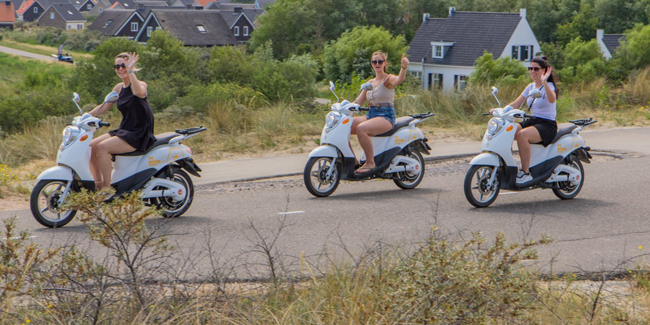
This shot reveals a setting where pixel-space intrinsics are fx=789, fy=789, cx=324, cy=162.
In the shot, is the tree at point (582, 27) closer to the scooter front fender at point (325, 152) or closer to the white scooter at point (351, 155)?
the white scooter at point (351, 155)

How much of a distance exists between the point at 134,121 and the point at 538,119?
15.1ft

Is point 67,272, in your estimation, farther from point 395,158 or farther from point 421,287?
point 395,158

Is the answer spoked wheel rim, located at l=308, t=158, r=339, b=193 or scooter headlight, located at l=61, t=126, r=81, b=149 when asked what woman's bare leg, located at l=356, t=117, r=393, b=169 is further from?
scooter headlight, located at l=61, t=126, r=81, b=149

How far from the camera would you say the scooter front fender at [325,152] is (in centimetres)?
949

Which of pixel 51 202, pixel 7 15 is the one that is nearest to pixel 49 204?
pixel 51 202

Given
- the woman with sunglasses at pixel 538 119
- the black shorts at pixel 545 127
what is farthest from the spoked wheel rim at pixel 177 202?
the black shorts at pixel 545 127

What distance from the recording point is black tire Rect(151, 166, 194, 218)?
330 inches

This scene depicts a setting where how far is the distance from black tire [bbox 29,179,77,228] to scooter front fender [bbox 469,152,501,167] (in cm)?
432

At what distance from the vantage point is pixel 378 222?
8.20 meters

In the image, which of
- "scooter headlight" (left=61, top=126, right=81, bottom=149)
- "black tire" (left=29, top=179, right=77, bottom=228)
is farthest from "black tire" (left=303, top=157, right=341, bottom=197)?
"black tire" (left=29, top=179, right=77, bottom=228)

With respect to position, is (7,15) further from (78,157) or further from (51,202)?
(51,202)

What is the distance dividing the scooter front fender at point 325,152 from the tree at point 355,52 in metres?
52.3

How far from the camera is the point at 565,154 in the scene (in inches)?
368

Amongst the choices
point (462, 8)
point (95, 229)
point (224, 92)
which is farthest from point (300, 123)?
point (462, 8)
